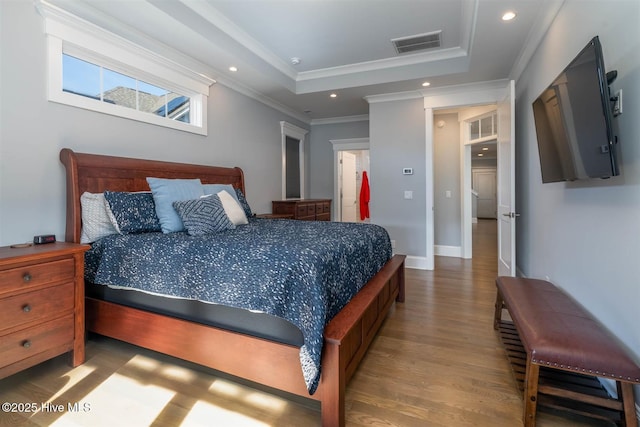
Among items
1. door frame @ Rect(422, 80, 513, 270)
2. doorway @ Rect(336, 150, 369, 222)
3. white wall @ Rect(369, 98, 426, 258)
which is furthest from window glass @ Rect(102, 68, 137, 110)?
doorway @ Rect(336, 150, 369, 222)

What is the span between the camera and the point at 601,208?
5.68 ft

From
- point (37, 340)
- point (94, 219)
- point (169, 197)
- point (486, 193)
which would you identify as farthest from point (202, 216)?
point (486, 193)

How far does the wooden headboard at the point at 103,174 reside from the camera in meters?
2.24

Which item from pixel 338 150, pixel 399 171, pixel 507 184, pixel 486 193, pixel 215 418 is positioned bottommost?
pixel 215 418

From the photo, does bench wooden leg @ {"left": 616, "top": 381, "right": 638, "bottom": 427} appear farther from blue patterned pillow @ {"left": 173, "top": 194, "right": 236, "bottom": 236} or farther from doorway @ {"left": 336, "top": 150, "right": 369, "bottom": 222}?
doorway @ {"left": 336, "top": 150, "right": 369, "bottom": 222}

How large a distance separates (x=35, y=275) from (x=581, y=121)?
3.18m

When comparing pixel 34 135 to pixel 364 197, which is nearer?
pixel 34 135

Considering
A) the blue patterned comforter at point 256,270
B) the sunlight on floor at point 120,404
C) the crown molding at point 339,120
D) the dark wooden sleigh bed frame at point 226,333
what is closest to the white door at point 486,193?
the crown molding at point 339,120

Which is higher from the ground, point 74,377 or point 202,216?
point 202,216

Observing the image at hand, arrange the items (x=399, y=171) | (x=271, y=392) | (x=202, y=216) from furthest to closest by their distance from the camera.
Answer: (x=399, y=171), (x=202, y=216), (x=271, y=392)

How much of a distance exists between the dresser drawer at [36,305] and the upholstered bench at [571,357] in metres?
2.62

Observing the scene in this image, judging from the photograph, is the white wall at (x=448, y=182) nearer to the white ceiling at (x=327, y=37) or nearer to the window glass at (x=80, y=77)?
the white ceiling at (x=327, y=37)

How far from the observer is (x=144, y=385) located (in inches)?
70.2

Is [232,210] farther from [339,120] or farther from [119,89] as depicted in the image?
[339,120]
